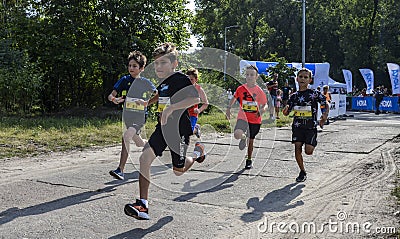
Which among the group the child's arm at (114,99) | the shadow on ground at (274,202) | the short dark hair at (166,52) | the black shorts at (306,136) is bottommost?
the shadow on ground at (274,202)

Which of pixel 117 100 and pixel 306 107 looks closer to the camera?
pixel 117 100

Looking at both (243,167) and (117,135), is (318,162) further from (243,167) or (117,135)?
(117,135)

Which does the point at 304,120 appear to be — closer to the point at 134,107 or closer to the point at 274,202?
the point at 274,202

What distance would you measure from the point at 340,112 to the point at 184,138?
61.8ft

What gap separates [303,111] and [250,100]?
1.33 m

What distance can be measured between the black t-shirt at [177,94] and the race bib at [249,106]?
130 inches

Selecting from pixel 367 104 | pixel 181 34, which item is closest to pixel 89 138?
pixel 181 34

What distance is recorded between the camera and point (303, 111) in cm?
759

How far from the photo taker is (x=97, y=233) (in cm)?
476

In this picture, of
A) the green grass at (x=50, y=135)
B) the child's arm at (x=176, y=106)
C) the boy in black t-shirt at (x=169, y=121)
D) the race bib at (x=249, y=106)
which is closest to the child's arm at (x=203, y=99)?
the race bib at (x=249, y=106)

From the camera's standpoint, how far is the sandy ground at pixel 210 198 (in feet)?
16.2

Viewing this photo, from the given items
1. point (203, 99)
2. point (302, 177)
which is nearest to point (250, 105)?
point (203, 99)

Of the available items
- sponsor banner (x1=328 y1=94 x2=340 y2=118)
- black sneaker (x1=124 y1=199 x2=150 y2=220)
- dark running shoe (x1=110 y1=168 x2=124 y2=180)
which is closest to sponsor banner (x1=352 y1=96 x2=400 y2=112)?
sponsor banner (x1=328 y1=94 x2=340 y2=118)

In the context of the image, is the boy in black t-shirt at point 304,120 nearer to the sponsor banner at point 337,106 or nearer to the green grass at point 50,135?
the green grass at point 50,135
